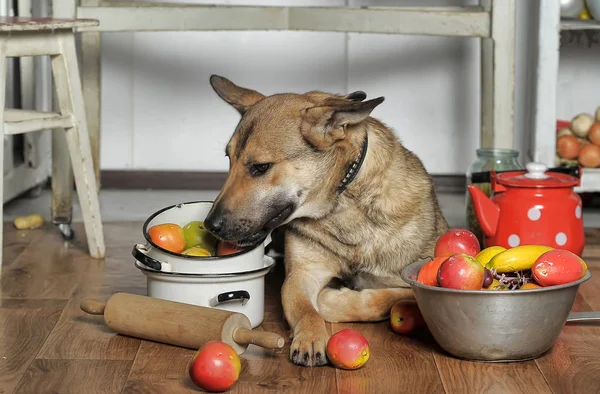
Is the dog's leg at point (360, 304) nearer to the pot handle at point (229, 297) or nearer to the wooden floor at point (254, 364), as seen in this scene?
the wooden floor at point (254, 364)

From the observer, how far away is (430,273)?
2.21 meters

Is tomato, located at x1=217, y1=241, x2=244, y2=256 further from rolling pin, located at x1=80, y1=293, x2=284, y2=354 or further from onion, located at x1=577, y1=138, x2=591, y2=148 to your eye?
onion, located at x1=577, y1=138, x2=591, y2=148

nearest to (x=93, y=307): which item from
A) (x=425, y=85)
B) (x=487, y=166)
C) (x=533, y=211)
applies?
(x=533, y=211)

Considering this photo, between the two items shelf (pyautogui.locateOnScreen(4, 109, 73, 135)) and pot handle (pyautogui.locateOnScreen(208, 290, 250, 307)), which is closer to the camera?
pot handle (pyautogui.locateOnScreen(208, 290, 250, 307))

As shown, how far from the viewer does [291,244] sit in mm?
2719

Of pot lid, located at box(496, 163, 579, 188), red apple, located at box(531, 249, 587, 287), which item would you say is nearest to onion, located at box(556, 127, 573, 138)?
pot lid, located at box(496, 163, 579, 188)

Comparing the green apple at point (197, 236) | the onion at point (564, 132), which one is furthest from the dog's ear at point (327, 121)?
the onion at point (564, 132)

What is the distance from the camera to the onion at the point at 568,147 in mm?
3779

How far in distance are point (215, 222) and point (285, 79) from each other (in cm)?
220

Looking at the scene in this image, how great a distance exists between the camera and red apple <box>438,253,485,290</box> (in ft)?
6.84

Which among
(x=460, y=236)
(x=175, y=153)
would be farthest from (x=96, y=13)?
(x=460, y=236)

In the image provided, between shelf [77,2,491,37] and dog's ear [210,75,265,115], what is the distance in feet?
2.30

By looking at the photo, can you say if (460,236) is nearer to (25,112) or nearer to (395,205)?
(395,205)

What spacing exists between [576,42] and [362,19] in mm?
1411
